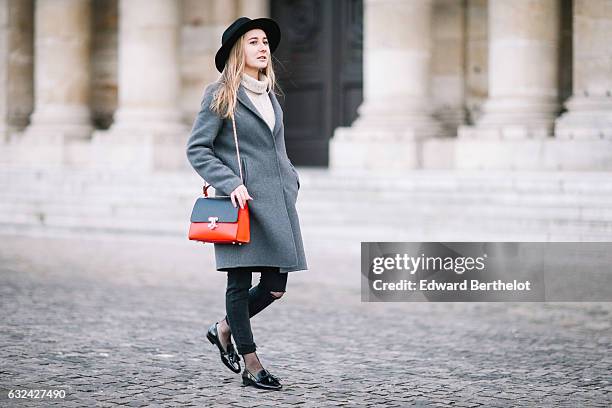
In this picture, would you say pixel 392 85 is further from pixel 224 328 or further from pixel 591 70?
pixel 224 328

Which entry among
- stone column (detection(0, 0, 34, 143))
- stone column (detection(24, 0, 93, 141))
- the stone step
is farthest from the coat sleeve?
stone column (detection(0, 0, 34, 143))

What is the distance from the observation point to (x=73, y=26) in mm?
20656

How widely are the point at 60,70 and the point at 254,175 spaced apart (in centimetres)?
1492

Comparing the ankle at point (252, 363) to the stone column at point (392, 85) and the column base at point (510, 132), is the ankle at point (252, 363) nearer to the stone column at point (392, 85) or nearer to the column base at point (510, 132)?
the column base at point (510, 132)

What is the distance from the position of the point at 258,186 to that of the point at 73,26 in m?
15.0

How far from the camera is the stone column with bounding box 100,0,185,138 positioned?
62.3ft

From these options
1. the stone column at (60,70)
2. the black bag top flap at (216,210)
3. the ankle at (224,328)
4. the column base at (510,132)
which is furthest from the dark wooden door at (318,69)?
the black bag top flap at (216,210)

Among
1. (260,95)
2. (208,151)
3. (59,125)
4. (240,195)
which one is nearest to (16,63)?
(59,125)

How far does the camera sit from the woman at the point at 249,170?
6.34 metres

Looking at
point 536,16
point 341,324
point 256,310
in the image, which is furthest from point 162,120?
point 256,310

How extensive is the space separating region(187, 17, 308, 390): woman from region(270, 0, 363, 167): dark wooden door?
12663 mm

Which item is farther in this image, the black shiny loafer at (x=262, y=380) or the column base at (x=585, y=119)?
the column base at (x=585, y=119)

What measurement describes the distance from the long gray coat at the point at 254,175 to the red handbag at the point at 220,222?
0.08 meters

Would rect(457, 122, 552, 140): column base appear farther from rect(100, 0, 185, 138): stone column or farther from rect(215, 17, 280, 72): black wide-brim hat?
rect(215, 17, 280, 72): black wide-brim hat
